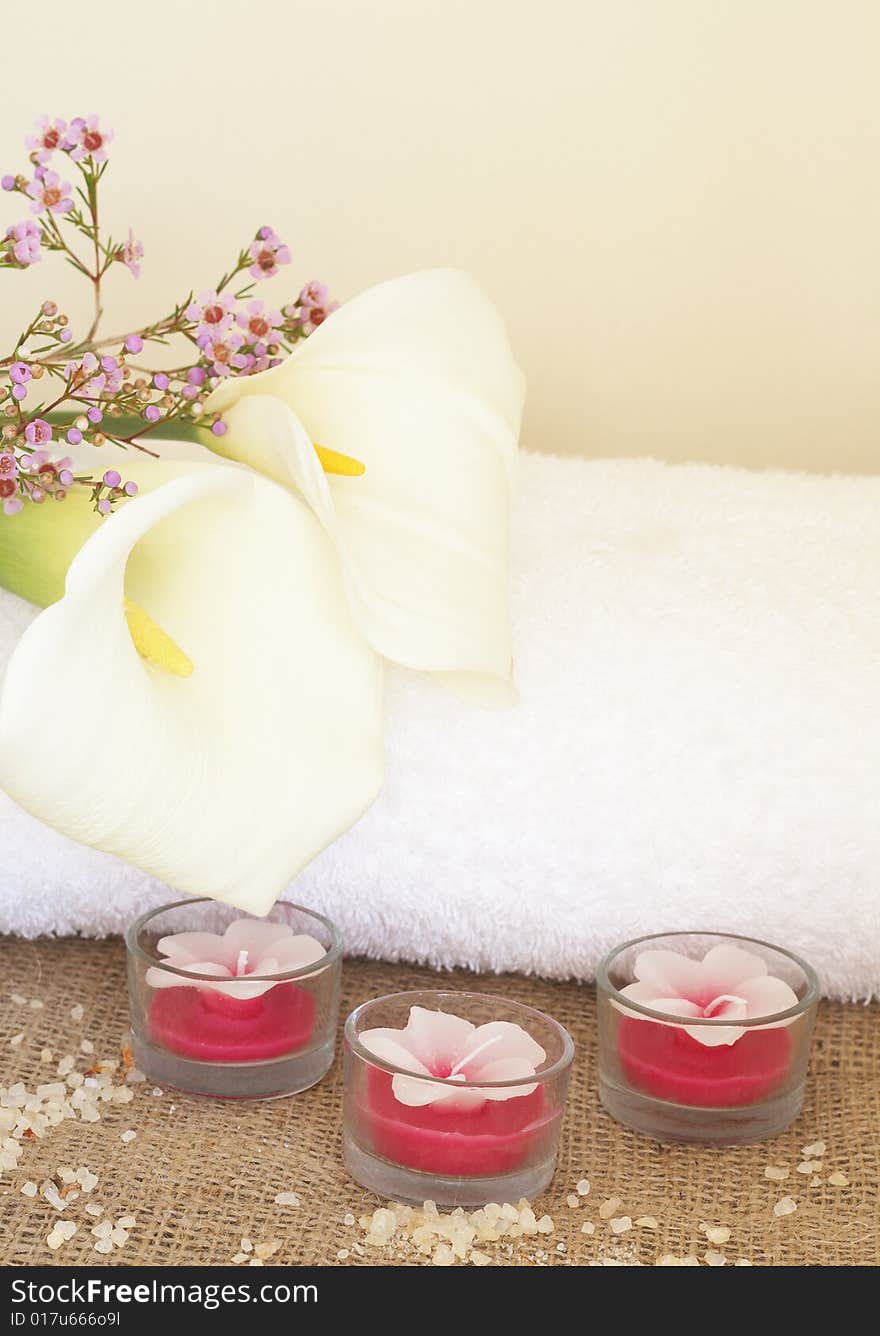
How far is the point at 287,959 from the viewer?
0.56 m

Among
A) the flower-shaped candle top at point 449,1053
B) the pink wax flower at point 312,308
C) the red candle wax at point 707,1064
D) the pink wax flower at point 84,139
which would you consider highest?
the pink wax flower at point 84,139

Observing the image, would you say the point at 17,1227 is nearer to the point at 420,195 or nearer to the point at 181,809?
the point at 181,809

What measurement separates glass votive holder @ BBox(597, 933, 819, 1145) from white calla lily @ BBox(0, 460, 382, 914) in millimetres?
133

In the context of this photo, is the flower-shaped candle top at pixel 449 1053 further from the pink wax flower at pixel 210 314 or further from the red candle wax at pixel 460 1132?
the pink wax flower at pixel 210 314

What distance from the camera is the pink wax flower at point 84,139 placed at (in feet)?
1.64

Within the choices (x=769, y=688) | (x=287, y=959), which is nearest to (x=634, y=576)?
(x=769, y=688)

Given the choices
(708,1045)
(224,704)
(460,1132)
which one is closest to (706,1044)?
(708,1045)

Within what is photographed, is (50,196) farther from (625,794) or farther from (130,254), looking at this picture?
(625,794)

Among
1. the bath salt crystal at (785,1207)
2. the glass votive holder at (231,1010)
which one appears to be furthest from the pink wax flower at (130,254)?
the bath salt crystal at (785,1207)

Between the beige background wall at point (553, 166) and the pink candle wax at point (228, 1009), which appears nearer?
the pink candle wax at point (228, 1009)

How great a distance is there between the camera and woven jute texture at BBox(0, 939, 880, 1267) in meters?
0.46

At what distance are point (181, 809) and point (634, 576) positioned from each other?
24cm

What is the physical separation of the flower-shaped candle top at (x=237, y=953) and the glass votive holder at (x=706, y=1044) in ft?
0.40

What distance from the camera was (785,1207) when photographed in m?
0.49
